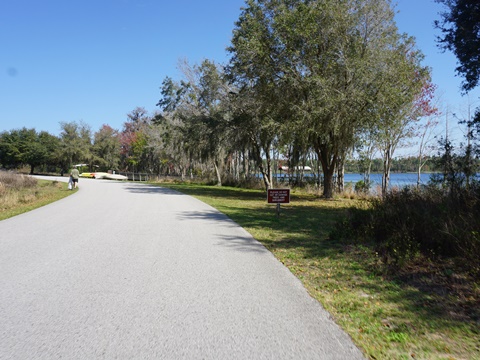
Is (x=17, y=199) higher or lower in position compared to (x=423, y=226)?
lower

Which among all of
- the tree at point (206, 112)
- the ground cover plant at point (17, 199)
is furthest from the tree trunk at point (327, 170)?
the ground cover plant at point (17, 199)

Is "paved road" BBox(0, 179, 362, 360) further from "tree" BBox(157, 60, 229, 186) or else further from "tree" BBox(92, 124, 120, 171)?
"tree" BBox(92, 124, 120, 171)

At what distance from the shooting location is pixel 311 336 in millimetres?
3658

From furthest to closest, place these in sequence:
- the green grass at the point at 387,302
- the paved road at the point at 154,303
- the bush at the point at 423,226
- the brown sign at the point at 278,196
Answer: the brown sign at the point at 278,196
the bush at the point at 423,226
the green grass at the point at 387,302
the paved road at the point at 154,303

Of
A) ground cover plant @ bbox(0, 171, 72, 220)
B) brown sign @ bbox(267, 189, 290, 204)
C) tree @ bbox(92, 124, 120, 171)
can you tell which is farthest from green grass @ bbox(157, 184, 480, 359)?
tree @ bbox(92, 124, 120, 171)

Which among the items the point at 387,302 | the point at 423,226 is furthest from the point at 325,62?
the point at 387,302

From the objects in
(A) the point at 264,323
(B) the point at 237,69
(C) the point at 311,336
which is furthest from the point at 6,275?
(B) the point at 237,69

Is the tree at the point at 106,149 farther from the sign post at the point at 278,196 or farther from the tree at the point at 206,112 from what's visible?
the sign post at the point at 278,196

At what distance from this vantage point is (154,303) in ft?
14.7

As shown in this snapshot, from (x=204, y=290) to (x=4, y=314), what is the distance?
236 cm

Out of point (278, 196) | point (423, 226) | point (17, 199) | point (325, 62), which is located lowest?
point (17, 199)

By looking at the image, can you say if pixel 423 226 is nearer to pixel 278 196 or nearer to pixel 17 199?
pixel 278 196

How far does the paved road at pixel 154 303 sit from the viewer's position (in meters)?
3.38

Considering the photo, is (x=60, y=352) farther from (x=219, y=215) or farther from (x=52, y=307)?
(x=219, y=215)
